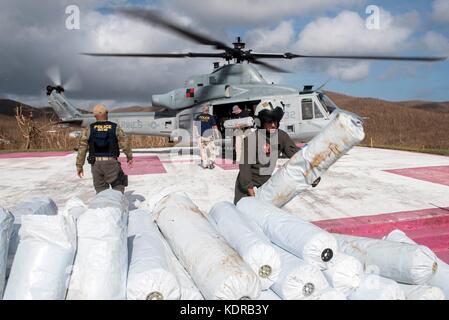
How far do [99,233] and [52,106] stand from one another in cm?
1535

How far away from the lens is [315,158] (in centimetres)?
329

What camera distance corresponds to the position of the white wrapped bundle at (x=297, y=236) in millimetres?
2494

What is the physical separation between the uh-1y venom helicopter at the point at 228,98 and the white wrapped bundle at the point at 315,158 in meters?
6.64

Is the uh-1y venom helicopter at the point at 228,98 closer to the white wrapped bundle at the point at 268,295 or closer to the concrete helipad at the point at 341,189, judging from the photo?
the concrete helipad at the point at 341,189

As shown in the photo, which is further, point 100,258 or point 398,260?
point 398,260

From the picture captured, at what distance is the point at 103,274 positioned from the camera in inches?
84.4

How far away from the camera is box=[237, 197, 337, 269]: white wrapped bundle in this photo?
2494mm

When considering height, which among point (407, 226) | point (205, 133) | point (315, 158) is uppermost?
point (205, 133)

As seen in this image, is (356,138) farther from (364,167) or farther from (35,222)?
(364,167)

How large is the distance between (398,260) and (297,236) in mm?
790

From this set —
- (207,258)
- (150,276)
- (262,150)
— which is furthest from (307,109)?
(150,276)

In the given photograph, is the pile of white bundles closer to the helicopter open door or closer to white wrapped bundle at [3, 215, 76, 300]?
white wrapped bundle at [3, 215, 76, 300]

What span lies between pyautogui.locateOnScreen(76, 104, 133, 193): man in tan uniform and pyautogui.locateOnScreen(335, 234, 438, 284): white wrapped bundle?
348cm

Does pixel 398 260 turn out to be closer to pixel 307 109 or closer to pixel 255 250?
pixel 255 250
